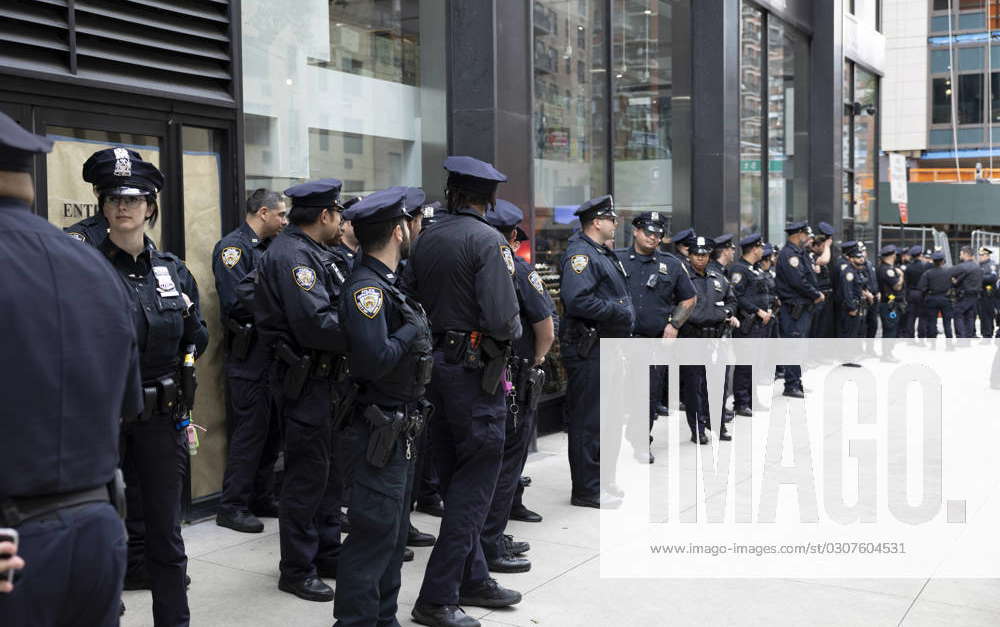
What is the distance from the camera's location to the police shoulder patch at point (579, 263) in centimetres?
696

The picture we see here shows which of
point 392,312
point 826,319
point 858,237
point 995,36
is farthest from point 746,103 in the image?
point 995,36

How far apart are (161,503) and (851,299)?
12.5m

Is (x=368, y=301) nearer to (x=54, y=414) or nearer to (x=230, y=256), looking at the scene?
(x=54, y=414)

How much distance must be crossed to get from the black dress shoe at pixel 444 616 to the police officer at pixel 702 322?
4.74m

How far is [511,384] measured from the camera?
534 cm

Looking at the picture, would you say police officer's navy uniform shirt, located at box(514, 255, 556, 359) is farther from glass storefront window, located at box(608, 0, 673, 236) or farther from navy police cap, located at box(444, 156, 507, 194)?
glass storefront window, located at box(608, 0, 673, 236)

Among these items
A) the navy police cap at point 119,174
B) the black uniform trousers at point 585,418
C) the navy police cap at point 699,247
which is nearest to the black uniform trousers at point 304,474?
the navy police cap at point 119,174

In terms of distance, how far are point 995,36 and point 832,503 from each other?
41395 mm

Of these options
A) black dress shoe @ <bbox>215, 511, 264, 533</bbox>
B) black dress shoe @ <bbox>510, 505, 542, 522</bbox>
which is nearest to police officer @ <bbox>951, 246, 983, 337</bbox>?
black dress shoe @ <bbox>510, 505, 542, 522</bbox>

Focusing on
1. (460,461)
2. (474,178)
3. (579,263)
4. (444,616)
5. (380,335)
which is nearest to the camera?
(380,335)

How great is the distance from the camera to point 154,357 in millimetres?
4352

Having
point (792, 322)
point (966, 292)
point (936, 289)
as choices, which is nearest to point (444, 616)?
point (792, 322)

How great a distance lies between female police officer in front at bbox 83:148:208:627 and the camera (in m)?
4.18

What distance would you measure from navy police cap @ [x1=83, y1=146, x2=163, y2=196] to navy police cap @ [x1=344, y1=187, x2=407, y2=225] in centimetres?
94
